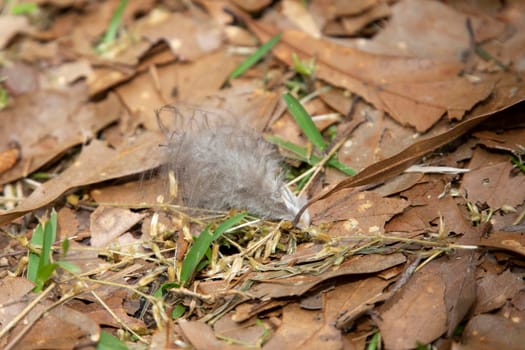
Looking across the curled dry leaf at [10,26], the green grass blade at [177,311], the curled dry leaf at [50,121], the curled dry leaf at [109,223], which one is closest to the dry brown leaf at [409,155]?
the green grass blade at [177,311]

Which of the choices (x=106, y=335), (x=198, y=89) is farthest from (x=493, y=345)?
(x=198, y=89)

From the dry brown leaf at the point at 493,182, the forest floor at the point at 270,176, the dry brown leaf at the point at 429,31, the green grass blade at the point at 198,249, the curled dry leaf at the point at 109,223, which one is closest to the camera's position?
the forest floor at the point at 270,176

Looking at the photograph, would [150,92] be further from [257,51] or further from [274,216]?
[274,216]

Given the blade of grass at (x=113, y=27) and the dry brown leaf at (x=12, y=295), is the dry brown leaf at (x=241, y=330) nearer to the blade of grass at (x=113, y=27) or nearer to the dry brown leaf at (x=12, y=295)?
the dry brown leaf at (x=12, y=295)

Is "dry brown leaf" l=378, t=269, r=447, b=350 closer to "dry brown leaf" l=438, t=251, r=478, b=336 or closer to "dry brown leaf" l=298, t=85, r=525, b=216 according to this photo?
"dry brown leaf" l=438, t=251, r=478, b=336

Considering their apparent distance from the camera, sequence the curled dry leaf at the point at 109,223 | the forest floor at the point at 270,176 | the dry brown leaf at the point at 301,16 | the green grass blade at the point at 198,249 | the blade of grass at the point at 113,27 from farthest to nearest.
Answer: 1. the blade of grass at the point at 113,27
2. the dry brown leaf at the point at 301,16
3. the curled dry leaf at the point at 109,223
4. the green grass blade at the point at 198,249
5. the forest floor at the point at 270,176

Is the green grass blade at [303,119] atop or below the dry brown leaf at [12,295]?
atop
